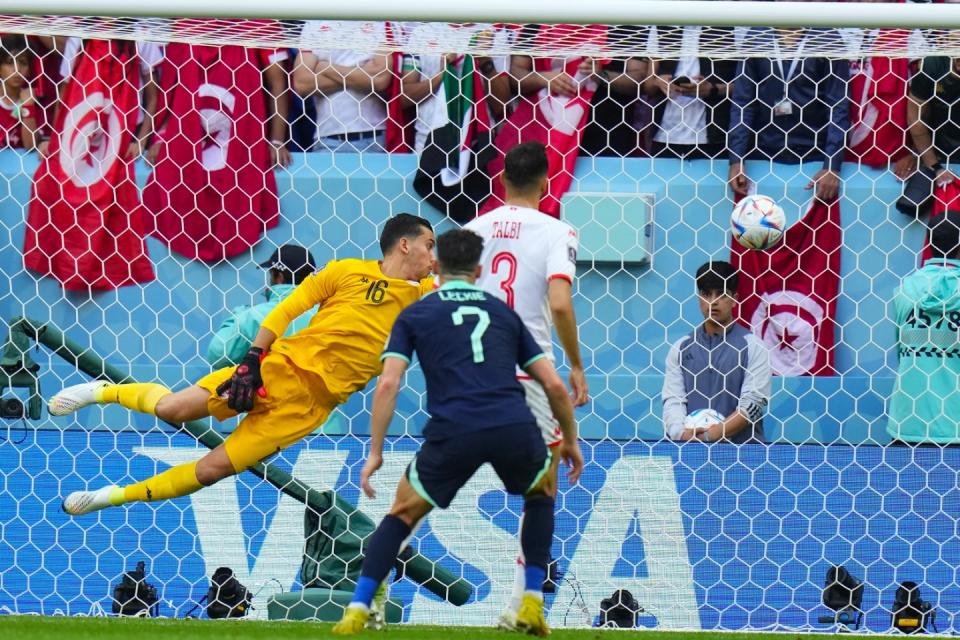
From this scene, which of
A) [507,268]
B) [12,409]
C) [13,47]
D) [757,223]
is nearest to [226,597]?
[12,409]

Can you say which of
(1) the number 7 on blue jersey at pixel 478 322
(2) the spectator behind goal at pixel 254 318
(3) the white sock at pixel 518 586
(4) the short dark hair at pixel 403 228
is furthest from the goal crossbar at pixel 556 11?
(3) the white sock at pixel 518 586

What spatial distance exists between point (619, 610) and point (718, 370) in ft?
4.15

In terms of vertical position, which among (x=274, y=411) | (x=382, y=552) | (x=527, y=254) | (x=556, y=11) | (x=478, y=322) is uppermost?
(x=556, y=11)

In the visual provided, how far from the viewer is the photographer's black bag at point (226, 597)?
6.02m

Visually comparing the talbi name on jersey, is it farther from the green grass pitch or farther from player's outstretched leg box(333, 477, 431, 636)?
the green grass pitch

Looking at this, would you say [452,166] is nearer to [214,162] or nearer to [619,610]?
[214,162]

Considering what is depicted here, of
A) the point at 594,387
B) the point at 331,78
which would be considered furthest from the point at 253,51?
the point at 594,387

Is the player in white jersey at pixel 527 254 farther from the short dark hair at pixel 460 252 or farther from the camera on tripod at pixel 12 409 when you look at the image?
the camera on tripod at pixel 12 409

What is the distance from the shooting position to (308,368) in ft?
18.9

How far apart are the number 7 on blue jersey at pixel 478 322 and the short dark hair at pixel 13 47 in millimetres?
3978

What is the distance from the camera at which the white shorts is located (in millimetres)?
5188

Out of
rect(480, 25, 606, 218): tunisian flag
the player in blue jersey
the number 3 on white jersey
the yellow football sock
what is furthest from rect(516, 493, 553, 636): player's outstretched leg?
rect(480, 25, 606, 218): tunisian flag

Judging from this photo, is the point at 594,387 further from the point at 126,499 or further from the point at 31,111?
the point at 31,111

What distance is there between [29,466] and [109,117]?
2.07 meters
